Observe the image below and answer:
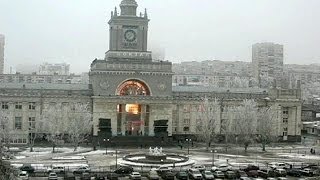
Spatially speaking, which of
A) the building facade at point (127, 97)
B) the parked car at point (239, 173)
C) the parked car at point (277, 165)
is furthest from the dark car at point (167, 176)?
the building facade at point (127, 97)

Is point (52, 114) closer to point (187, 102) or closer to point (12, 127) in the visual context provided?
point (12, 127)

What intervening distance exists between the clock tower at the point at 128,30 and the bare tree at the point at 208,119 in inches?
539

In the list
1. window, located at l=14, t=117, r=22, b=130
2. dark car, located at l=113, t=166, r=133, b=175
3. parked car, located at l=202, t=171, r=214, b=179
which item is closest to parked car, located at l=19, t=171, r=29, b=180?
dark car, located at l=113, t=166, r=133, b=175

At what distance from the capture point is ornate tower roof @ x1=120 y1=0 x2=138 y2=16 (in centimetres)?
9638

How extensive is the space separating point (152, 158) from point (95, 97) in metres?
25.8

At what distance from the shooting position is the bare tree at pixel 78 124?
265 feet

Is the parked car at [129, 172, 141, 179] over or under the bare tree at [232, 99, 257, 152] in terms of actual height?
under

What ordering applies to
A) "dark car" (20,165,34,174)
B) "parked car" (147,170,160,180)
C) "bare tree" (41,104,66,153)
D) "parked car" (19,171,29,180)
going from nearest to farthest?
"parked car" (19,171,29,180) < "parked car" (147,170,160,180) < "dark car" (20,165,34,174) < "bare tree" (41,104,66,153)

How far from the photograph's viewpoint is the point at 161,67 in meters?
93.6

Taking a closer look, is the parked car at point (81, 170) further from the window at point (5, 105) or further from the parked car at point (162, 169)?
the window at point (5, 105)

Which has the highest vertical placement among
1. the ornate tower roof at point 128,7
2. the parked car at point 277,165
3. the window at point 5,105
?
the ornate tower roof at point 128,7

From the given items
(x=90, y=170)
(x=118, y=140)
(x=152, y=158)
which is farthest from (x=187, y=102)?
(x=90, y=170)

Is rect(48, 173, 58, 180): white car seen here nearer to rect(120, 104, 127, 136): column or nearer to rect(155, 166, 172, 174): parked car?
rect(155, 166, 172, 174): parked car

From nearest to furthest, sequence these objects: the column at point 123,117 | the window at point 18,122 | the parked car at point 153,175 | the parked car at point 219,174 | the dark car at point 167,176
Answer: the dark car at point 167,176 < the parked car at point 153,175 < the parked car at point 219,174 < the window at point 18,122 < the column at point 123,117
